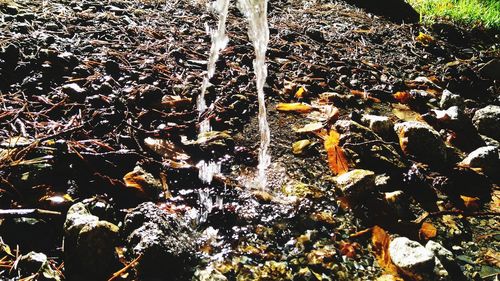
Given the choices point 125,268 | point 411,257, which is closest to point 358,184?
point 411,257

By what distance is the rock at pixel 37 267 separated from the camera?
137 cm

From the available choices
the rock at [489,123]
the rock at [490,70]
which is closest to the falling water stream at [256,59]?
the rock at [489,123]

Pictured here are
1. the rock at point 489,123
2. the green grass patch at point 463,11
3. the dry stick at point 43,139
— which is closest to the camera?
the dry stick at point 43,139

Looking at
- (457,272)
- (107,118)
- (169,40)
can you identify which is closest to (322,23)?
(169,40)

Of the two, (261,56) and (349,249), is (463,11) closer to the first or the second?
(261,56)

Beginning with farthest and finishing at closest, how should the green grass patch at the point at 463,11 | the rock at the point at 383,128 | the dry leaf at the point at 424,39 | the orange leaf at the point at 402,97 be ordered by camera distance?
the green grass patch at the point at 463,11
the dry leaf at the point at 424,39
the orange leaf at the point at 402,97
the rock at the point at 383,128

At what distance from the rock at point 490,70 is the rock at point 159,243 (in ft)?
11.8

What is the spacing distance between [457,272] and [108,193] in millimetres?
1703

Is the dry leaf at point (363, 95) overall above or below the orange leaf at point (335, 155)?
above

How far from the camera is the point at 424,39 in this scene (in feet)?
14.9

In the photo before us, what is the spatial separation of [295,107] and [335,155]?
25.8 inches

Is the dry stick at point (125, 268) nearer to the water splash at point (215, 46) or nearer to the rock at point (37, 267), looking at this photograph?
the rock at point (37, 267)

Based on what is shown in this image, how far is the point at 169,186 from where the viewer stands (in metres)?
1.99

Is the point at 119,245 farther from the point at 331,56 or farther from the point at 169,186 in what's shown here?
the point at 331,56
